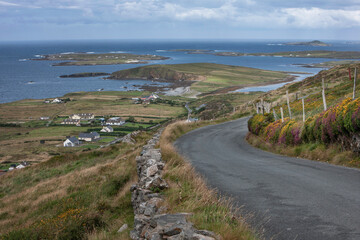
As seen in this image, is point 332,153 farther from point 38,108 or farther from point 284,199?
point 38,108

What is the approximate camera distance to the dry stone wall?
5.58 m

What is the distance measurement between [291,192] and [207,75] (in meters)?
163

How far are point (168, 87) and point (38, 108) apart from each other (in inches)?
2293

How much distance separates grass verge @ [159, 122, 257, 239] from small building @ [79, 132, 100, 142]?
60.0 m

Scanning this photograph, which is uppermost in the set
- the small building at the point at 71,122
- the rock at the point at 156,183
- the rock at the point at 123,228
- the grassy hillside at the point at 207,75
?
the rock at the point at 156,183

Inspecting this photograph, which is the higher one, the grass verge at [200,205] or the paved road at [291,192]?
the grass verge at [200,205]

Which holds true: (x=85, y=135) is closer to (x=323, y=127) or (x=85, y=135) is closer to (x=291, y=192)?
(x=323, y=127)

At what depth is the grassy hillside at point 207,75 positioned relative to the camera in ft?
492

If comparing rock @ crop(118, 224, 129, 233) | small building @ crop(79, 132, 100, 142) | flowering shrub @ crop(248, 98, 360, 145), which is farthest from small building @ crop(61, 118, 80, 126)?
rock @ crop(118, 224, 129, 233)

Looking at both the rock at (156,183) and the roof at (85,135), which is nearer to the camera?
the rock at (156,183)

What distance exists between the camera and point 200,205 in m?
7.49

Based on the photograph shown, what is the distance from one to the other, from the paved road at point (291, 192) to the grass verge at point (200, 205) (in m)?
0.77

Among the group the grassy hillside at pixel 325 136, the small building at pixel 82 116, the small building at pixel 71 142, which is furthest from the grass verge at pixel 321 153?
the small building at pixel 82 116

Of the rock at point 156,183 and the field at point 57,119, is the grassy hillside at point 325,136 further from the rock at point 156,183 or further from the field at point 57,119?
the field at point 57,119
